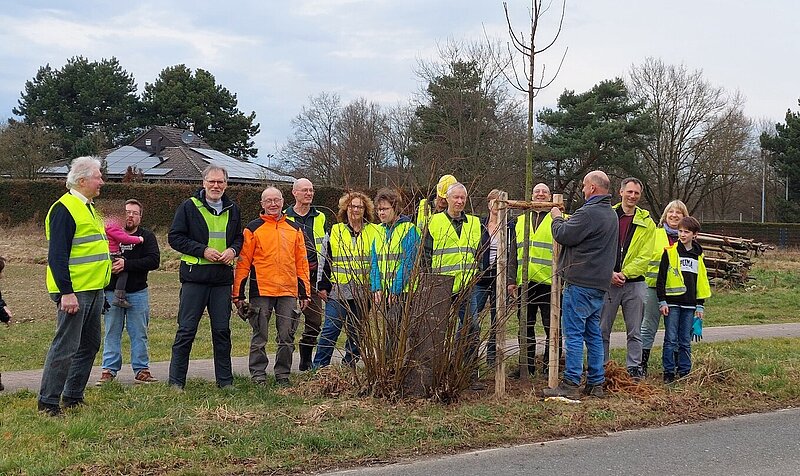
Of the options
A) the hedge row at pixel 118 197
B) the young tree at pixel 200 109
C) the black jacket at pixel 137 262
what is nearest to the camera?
the black jacket at pixel 137 262

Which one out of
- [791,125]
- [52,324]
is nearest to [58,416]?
[52,324]

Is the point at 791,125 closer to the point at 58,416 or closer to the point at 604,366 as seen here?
the point at 604,366

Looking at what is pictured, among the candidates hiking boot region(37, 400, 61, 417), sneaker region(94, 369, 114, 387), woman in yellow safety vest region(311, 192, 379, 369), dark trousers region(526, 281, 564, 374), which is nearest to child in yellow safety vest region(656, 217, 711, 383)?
dark trousers region(526, 281, 564, 374)

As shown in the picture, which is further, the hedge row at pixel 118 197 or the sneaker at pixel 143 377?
the hedge row at pixel 118 197

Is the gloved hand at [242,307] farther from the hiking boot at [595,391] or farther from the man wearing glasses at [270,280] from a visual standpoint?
the hiking boot at [595,391]

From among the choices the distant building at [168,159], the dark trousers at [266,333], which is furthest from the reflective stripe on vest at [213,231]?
the distant building at [168,159]

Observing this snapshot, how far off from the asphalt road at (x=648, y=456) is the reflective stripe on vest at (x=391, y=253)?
6.05 feet

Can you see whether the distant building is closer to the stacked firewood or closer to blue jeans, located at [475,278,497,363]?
the stacked firewood

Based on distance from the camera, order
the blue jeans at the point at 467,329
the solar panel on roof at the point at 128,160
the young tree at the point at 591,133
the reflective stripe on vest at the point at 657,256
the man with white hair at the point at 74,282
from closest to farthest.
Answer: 1. the man with white hair at the point at 74,282
2. the blue jeans at the point at 467,329
3. the reflective stripe on vest at the point at 657,256
4. the young tree at the point at 591,133
5. the solar panel on roof at the point at 128,160

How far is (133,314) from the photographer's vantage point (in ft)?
26.7

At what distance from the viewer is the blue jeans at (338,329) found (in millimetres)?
7215

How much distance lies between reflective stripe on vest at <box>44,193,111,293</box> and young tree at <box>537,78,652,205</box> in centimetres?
3512

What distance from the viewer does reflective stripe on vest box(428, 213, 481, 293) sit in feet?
23.8

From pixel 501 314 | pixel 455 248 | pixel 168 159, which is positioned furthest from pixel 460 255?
pixel 168 159
